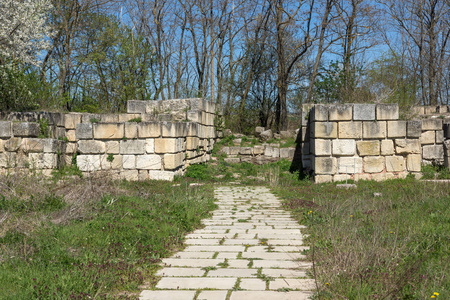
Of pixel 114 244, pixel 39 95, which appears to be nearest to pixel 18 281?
pixel 114 244

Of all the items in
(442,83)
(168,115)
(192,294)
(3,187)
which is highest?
(442,83)

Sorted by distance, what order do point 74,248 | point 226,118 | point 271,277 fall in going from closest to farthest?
point 271,277 → point 74,248 → point 226,118

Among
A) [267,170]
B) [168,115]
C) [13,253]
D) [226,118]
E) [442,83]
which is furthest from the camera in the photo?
[442,83]

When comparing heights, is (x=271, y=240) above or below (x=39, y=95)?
below

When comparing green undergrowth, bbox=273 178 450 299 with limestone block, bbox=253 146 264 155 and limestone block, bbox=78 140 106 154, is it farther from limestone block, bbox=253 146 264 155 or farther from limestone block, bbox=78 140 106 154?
limestone block, bbox=253 146 264 155

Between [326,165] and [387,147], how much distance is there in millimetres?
1815

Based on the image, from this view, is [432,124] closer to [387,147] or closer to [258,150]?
[387,147]

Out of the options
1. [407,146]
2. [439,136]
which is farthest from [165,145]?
[439,136]

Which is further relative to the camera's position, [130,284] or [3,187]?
[3,187]

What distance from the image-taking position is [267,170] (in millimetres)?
14375

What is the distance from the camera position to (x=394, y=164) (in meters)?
12.4

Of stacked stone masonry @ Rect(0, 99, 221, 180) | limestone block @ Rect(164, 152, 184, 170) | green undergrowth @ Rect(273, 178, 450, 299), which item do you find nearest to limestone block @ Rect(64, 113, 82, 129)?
stacked stone masonry @ Rect(0, 99, 221, 180)

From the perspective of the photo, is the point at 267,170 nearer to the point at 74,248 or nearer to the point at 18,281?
the point at 74,248

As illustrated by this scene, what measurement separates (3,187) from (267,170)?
28.8 feet
